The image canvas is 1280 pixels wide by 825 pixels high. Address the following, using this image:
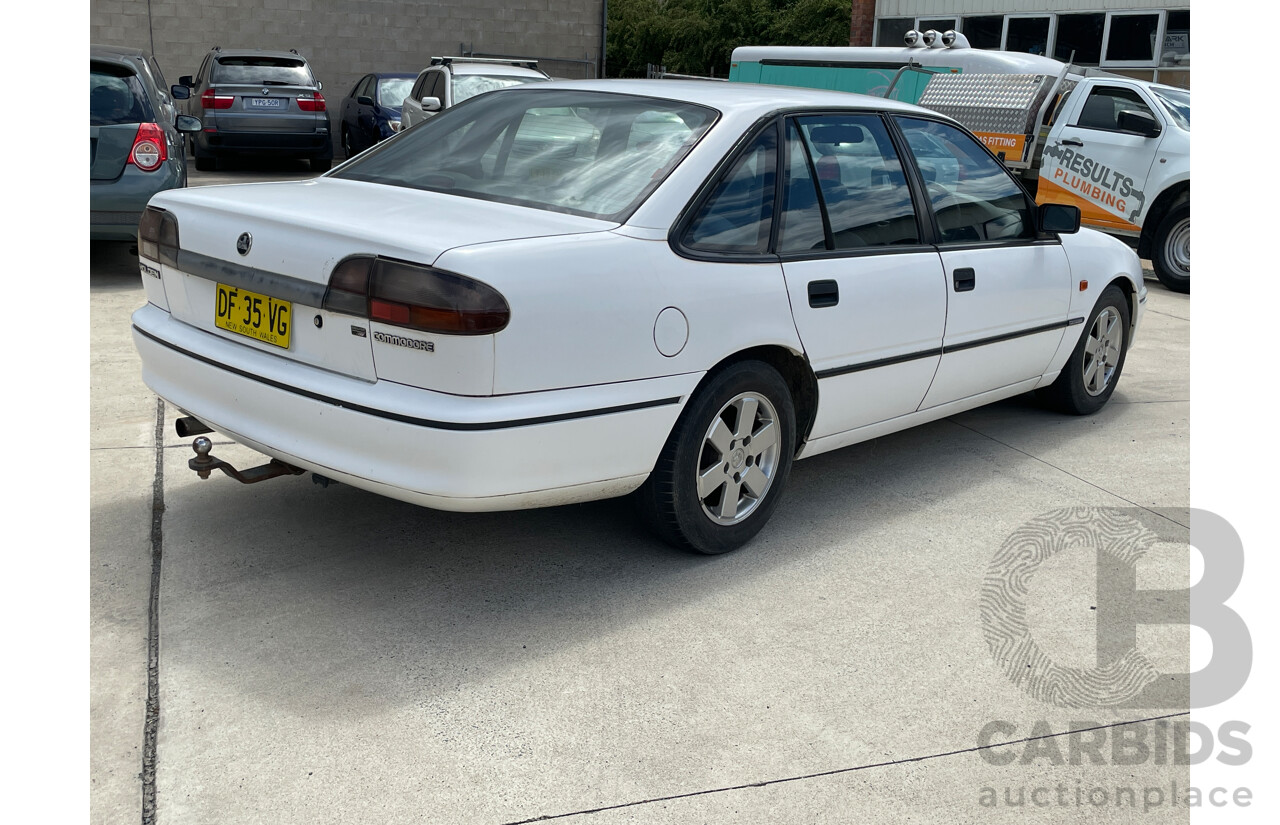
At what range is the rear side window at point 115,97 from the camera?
314 inches

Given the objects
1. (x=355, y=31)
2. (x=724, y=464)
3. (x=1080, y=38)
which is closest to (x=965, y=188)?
(x=724, y=464)

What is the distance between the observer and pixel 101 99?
803 cm

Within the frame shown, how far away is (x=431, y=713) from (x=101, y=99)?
6735mm

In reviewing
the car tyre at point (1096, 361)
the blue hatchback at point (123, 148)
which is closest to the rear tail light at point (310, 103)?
the blue hatchback at point (123, 148)

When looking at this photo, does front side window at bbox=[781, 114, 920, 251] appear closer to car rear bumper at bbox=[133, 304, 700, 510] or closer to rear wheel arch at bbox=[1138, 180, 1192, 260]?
car rear bumper at bbox=[133, 304, 700, 510]

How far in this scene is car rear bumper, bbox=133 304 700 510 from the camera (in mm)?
3053

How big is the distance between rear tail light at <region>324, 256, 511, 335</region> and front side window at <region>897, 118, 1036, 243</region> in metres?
2.20

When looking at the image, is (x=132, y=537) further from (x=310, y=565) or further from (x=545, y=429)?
(x=545, y=429)

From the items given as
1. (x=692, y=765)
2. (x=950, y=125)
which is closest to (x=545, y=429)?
(x=692, y=765)

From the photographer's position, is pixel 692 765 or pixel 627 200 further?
pixel 627 200

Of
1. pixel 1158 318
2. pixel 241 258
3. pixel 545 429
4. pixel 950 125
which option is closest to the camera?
pixel 545 429

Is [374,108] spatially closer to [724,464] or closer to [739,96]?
[739,96]

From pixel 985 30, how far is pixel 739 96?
16792 millimetres

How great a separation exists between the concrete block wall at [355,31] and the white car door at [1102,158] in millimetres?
12303
